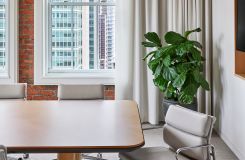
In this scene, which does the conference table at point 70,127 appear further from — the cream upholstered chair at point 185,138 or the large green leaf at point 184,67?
the large green leaf at point 184,67

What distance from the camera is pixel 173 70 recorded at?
548cm

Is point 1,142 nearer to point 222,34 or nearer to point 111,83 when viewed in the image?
point 222,34

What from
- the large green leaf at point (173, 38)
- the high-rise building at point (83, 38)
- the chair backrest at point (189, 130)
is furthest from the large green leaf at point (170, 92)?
the chair backrest at point (189, 130)

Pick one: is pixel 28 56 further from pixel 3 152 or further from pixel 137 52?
pixel 3 152

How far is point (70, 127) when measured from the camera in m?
2.97

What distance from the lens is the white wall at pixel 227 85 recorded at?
4559 millimetres

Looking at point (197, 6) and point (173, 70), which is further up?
point (197, 6)

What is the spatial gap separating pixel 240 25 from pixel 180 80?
1275 millimetres

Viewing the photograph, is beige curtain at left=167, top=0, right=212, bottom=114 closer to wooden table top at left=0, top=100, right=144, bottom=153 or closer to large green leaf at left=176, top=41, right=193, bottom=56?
large green leaf at left=176, top=41, right=193, bottom=56

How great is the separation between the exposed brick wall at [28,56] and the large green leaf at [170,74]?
Result: 129 cm

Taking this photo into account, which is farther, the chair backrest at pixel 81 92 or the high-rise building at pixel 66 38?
the high-rise building at pixel 66 38

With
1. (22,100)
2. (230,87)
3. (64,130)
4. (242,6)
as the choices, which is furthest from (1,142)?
(230,87)

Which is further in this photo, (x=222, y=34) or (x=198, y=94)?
(x=198, y=94)

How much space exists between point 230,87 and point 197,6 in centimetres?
166
